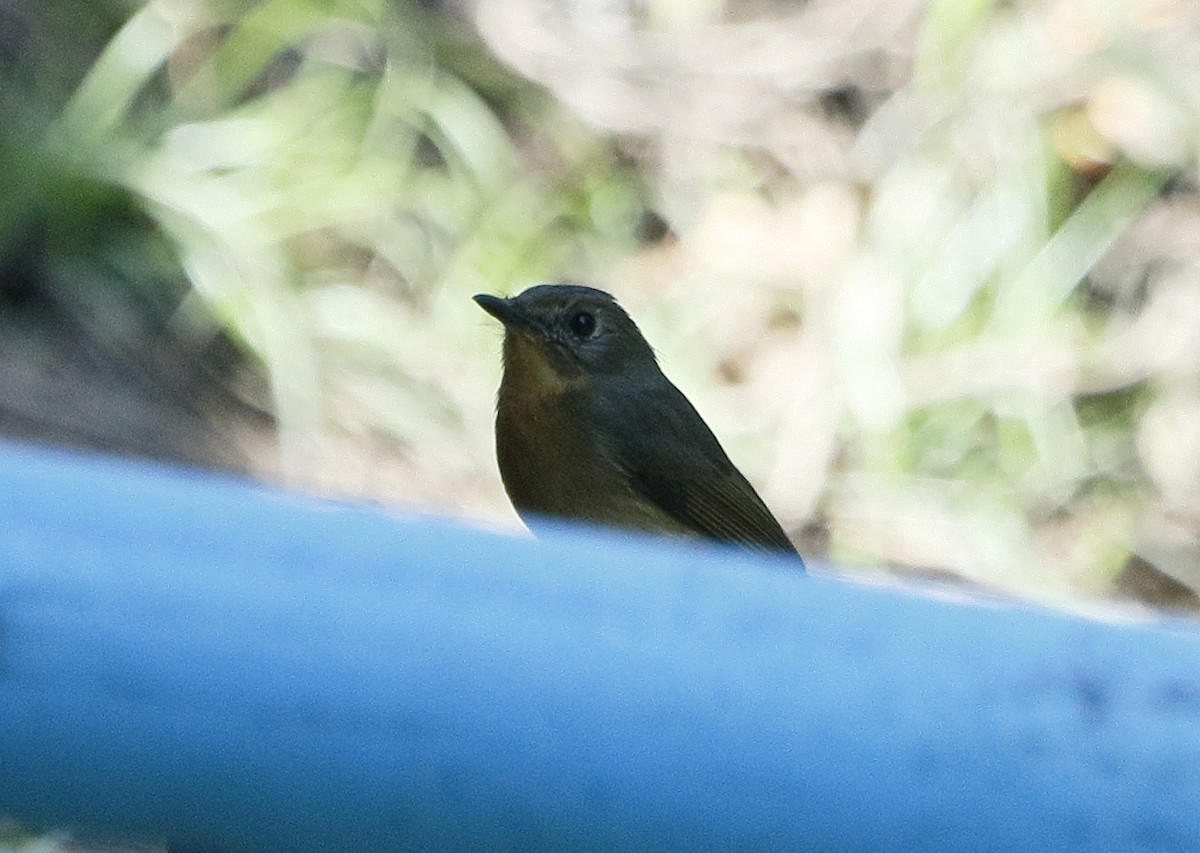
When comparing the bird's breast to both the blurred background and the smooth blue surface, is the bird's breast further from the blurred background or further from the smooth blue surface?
the smooth blue surface

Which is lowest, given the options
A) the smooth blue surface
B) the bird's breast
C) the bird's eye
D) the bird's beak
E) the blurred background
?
the smooth blue surface

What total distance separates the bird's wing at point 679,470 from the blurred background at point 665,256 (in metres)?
1.41

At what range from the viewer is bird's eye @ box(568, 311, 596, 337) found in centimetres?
378

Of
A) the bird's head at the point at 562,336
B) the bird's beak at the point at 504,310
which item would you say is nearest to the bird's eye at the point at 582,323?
the bird's head at the point at 562,336

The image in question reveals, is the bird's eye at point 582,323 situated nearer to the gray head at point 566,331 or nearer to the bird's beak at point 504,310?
the gray head at point 566,331

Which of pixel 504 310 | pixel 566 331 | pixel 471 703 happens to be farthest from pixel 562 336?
pixel 471 703

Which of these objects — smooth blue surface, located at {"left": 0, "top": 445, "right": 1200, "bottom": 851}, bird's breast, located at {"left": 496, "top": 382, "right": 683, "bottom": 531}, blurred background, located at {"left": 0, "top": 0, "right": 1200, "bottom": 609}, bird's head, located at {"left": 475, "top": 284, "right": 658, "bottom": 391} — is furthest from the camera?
blurred background, located at {"left": 0, "top": 0, "right": 1200, "bottom": 609}

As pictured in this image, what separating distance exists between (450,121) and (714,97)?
0.85 metres

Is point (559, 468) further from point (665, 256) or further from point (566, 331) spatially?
point (665, 256)

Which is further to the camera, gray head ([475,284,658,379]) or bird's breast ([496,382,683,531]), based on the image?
gray head ([475,284,658,379])

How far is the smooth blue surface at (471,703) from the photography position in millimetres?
1156

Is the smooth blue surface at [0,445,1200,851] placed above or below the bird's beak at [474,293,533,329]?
below

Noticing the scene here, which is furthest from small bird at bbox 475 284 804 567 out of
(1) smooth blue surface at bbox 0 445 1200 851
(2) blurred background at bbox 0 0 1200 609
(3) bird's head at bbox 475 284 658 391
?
(1) smooth blue surface at bbox 0 445 1200 851

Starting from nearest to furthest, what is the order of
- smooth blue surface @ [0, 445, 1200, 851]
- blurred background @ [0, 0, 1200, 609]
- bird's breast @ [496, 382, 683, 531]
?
smooth blue surface @ [0, 445, 1200, 851], bird's breast @ [496, 382, 683, 531], blurred background @ [0, 0, 1200, 609]
